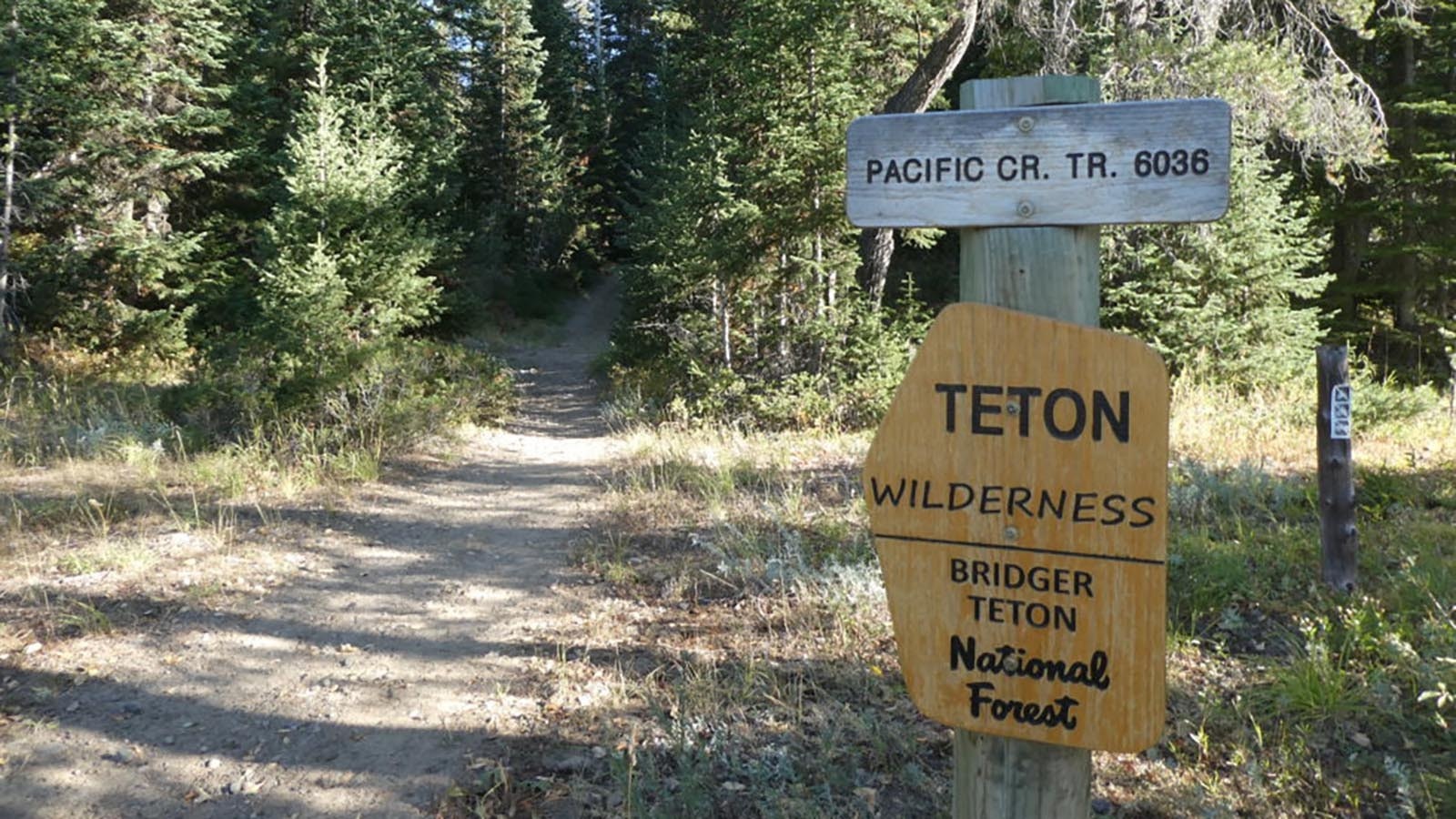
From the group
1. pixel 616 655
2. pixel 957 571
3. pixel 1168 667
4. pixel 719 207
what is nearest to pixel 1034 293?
pixel 957 571

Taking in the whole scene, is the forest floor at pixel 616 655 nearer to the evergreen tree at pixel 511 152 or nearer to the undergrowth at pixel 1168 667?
the undergrowth at pixel 1168 667

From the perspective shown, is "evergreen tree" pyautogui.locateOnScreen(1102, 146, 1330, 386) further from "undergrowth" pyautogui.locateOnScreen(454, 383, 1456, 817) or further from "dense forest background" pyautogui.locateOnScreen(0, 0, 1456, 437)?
"undergrowth" pyautogui.locateOnScreen(454, 383, 1456, 817)

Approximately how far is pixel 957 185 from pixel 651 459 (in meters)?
7.38

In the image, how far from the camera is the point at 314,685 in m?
4.50

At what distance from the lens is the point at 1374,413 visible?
9.66 meters

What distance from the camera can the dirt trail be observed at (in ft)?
11.7

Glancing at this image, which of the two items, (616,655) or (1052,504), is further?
(616,655)

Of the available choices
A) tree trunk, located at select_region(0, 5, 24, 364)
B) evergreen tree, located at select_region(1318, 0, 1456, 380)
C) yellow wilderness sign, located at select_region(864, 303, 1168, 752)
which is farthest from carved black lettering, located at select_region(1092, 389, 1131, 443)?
tree trunk, located at select_region(0, 5, 24, 364)

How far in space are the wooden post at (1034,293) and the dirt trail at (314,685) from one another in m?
2.39

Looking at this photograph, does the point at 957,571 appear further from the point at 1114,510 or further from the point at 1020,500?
the point at 1114,510

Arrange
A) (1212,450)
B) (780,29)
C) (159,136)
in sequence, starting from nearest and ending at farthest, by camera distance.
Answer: (1212,450)
(780,29)
(159,136)

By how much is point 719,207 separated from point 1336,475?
8.96 metres

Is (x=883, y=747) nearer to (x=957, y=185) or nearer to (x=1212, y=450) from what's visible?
(x=957, y=185)

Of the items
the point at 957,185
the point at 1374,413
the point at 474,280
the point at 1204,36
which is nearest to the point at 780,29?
the point at 1204,36
